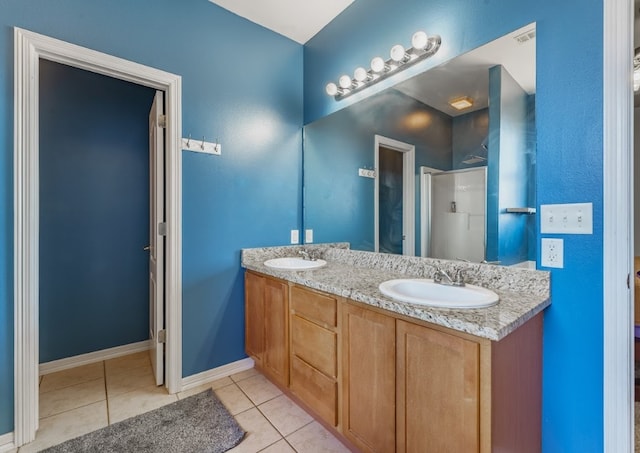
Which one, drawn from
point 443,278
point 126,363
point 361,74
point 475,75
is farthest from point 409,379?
point 126,363

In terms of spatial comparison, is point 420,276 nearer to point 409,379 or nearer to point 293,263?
point 409,379

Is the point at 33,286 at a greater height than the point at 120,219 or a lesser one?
lesser

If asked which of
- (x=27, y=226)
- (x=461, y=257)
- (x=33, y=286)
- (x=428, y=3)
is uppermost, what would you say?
(x=428, y=3)

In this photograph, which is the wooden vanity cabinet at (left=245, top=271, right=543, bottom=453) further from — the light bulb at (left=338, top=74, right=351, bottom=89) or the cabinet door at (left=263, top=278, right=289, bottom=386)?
the light bulb at (left=338, top=74, right=351, bottom=89)

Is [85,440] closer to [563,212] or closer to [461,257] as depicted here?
[461,257]

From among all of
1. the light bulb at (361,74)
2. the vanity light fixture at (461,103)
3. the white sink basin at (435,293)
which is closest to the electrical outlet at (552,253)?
the white sink basin at (435,293)

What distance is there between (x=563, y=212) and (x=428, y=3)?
4.09ft

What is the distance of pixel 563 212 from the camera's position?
1126 millimetres

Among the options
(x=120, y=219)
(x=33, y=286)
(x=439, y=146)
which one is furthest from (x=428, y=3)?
(x=120, y=219)

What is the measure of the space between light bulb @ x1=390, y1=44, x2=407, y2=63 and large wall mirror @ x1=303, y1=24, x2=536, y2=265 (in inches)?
5.2

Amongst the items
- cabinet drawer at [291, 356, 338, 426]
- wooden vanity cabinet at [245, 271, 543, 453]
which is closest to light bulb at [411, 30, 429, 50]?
wooden vanity cabinet at [245, 271, 543, 453]

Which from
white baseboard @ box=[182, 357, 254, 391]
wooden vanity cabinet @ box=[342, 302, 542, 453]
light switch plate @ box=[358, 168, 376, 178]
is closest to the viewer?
wooden vanity cabinet @ box=[342, 302, 542, 453]

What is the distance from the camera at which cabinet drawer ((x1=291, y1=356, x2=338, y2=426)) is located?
4.58 feet

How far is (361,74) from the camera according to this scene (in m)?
1.90
